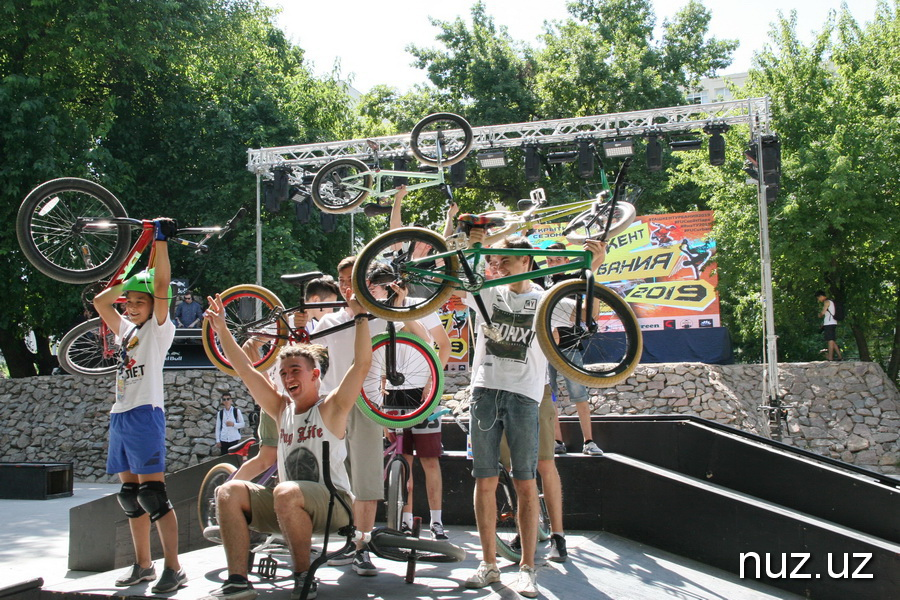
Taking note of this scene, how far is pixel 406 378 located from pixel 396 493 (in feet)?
2.38

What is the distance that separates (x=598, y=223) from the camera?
216 inches

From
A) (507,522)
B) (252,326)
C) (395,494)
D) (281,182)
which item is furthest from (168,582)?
(281,182)

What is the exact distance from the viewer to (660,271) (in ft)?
49.1

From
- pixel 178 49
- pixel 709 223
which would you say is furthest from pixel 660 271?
pixel 178 49

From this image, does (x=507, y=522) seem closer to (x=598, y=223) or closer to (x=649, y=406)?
(x=598, y=223)

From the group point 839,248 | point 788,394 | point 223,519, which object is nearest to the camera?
point 223,519

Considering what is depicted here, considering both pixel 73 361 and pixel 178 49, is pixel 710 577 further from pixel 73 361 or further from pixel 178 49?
pixel 178 49

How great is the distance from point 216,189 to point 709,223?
37.5ft

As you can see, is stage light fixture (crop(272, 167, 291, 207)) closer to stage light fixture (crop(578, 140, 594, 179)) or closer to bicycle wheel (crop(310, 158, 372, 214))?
bicycle wheel (crop(310, 158, 372, 214))

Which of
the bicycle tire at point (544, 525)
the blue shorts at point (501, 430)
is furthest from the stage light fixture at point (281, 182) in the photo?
the blue shorts at point (501, 430)

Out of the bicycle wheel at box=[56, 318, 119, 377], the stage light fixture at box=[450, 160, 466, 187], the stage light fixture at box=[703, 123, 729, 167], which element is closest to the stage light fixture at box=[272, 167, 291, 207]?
the stage light fixture at box=[450, 160, 466, 187]

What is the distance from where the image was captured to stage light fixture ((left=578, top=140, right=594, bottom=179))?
12.8 metres

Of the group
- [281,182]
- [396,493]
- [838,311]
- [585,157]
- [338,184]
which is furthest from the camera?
[838,311]

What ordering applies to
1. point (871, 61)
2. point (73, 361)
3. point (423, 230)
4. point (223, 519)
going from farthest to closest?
1. point (871, 61)
2. point (73, 361)
3. point (423, 230)
4. point (223, 519)
